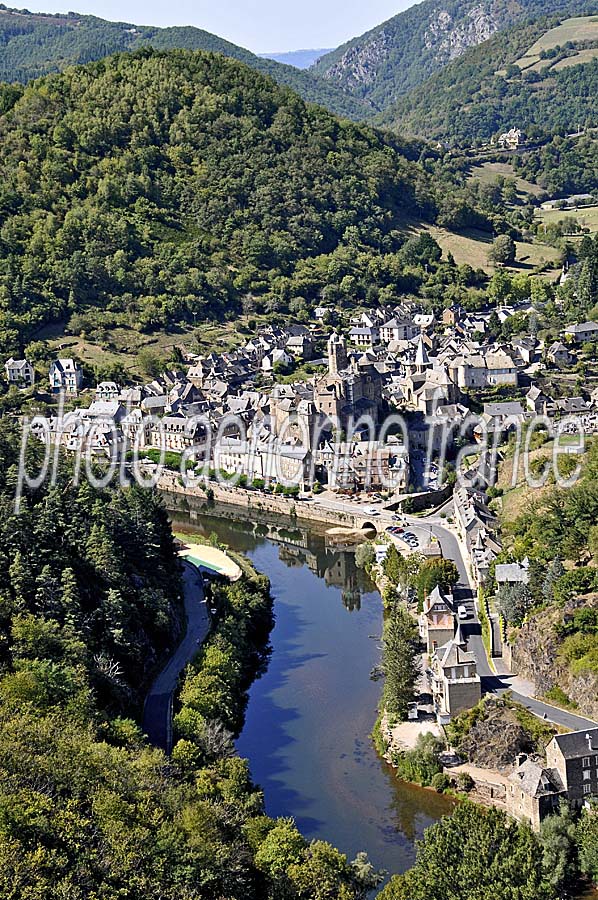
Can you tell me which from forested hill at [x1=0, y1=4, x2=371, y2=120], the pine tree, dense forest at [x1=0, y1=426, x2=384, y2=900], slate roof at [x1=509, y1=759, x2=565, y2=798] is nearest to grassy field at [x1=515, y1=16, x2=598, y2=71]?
forested hill at [x1=0, y1=4, x2=371, y2=120]

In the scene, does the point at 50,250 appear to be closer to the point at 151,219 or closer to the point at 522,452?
the point at 151,219

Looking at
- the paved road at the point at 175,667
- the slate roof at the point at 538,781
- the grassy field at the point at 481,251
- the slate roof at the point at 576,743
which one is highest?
the grassy field at the point at 481,251

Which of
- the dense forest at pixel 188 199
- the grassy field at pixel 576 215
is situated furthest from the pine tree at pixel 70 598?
the grassy field at pixel 576 215

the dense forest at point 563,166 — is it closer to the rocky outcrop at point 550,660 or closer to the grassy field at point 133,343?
the grassy field at point 133,343

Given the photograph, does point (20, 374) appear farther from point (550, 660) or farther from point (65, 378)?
point (550, 660)

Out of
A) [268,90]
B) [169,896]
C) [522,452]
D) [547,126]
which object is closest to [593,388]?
[522,452]

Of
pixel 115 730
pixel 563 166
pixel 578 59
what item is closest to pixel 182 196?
pixel 563 166
